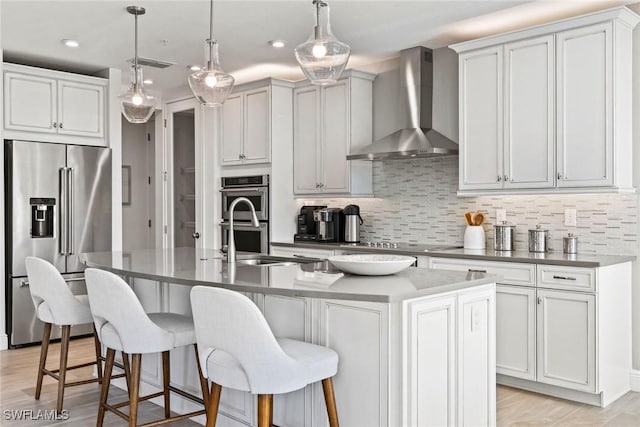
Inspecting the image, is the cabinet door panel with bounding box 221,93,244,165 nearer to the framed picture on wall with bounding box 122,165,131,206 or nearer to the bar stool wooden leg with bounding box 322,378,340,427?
the framed picture on wall with bounding box 122,165,131,206

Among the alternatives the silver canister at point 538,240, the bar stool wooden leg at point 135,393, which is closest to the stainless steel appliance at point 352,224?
the silver canister at point 538,240

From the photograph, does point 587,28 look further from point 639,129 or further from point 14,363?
point 14,363

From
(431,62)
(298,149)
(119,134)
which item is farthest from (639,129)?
(119,134)

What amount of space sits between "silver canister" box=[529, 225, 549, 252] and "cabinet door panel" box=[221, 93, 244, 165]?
119 inches

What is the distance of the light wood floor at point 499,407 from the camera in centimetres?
333

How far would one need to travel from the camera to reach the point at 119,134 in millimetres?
5805

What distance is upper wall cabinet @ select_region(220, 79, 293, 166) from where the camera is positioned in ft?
18.6

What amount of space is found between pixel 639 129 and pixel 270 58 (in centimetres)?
312

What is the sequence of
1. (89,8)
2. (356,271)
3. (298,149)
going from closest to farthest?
(356,271) → (89,8) → (298,149)

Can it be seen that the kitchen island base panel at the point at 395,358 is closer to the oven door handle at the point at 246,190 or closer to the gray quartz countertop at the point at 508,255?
the gray quartz countertop at the point at 508,255

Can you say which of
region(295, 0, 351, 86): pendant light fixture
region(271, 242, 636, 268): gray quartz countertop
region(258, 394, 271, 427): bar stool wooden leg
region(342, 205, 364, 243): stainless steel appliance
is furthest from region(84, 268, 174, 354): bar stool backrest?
region(342, 205, 364, 243): stainless steel appliance

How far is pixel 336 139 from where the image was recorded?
5426mm

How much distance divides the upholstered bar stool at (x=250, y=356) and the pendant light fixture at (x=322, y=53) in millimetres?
1186

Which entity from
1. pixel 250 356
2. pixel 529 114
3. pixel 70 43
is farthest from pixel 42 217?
pixel 529 114
